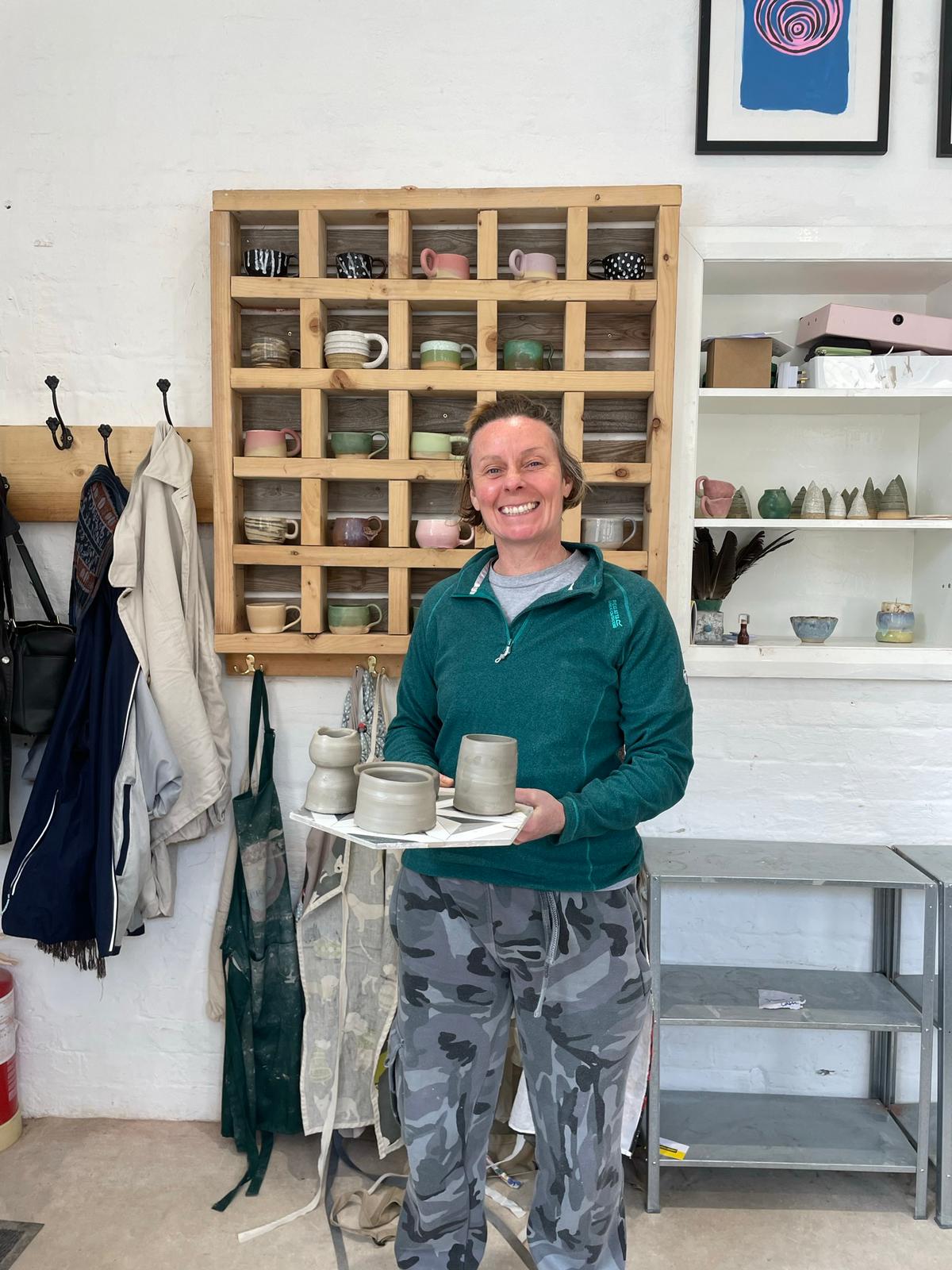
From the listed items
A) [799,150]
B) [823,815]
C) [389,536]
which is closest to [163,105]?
[389,536]

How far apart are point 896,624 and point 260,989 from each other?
178 centimetres

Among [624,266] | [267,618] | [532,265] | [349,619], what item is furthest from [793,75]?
[267,618]

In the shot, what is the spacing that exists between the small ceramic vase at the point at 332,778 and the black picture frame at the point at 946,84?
200 centimetres

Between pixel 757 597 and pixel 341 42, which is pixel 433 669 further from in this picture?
pixel 341 42

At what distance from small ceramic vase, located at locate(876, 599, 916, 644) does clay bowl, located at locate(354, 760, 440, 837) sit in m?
1.46

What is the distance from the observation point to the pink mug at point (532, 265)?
7.16 ft

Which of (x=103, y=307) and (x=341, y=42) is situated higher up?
(x=341, y=42)

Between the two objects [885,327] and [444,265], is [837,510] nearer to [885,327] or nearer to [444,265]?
[885,327]

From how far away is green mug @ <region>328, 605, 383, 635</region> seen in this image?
2242 millimetres

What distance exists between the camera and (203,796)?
220 centimetres

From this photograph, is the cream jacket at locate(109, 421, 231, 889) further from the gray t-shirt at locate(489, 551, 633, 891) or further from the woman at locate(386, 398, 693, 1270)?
the gray t-shirt at locate(489, 551, 633, 891)

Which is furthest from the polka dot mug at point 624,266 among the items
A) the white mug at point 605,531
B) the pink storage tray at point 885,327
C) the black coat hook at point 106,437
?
the black coat hook at point 106,437

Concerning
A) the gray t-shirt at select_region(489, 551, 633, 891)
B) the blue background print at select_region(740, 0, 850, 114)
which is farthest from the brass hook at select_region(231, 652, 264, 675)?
the blue background print at select_region(740, 0, 850, 114)

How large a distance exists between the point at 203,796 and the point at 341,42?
1.82m
